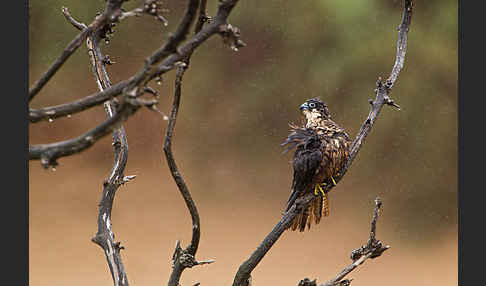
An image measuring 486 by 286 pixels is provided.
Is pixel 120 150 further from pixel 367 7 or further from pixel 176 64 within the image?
pixel 367 7

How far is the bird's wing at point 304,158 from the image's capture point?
1.73 m

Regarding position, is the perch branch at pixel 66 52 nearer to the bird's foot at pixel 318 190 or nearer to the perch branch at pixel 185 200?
the perch branch at pixel 185 200

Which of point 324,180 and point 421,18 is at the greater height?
point 421,18

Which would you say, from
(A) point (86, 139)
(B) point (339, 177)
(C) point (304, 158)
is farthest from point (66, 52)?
(B) point (339, 177)

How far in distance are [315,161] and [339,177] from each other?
0.37 ft

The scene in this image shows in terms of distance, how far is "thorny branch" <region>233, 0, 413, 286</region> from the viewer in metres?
1.70

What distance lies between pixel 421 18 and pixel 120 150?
6.73 feet

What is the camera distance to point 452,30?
3246 mm

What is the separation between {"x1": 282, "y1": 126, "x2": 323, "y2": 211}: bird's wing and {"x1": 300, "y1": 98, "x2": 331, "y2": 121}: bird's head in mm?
106

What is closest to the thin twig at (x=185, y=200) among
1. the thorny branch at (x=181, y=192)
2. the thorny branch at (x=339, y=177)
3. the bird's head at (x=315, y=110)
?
the thorny branch at (x=181, y=192)

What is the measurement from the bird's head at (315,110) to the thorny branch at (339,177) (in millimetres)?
141

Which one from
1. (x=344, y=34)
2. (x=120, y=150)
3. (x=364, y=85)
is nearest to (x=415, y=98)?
(x=364, y=85)

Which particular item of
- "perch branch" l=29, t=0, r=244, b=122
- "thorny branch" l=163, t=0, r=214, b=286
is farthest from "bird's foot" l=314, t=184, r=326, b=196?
"perch branch" l=29, t=0, r=244, b=122

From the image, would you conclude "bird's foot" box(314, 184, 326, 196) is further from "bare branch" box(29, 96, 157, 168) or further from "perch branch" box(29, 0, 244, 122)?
"bare branch" box(29, 96, 157, 168)
